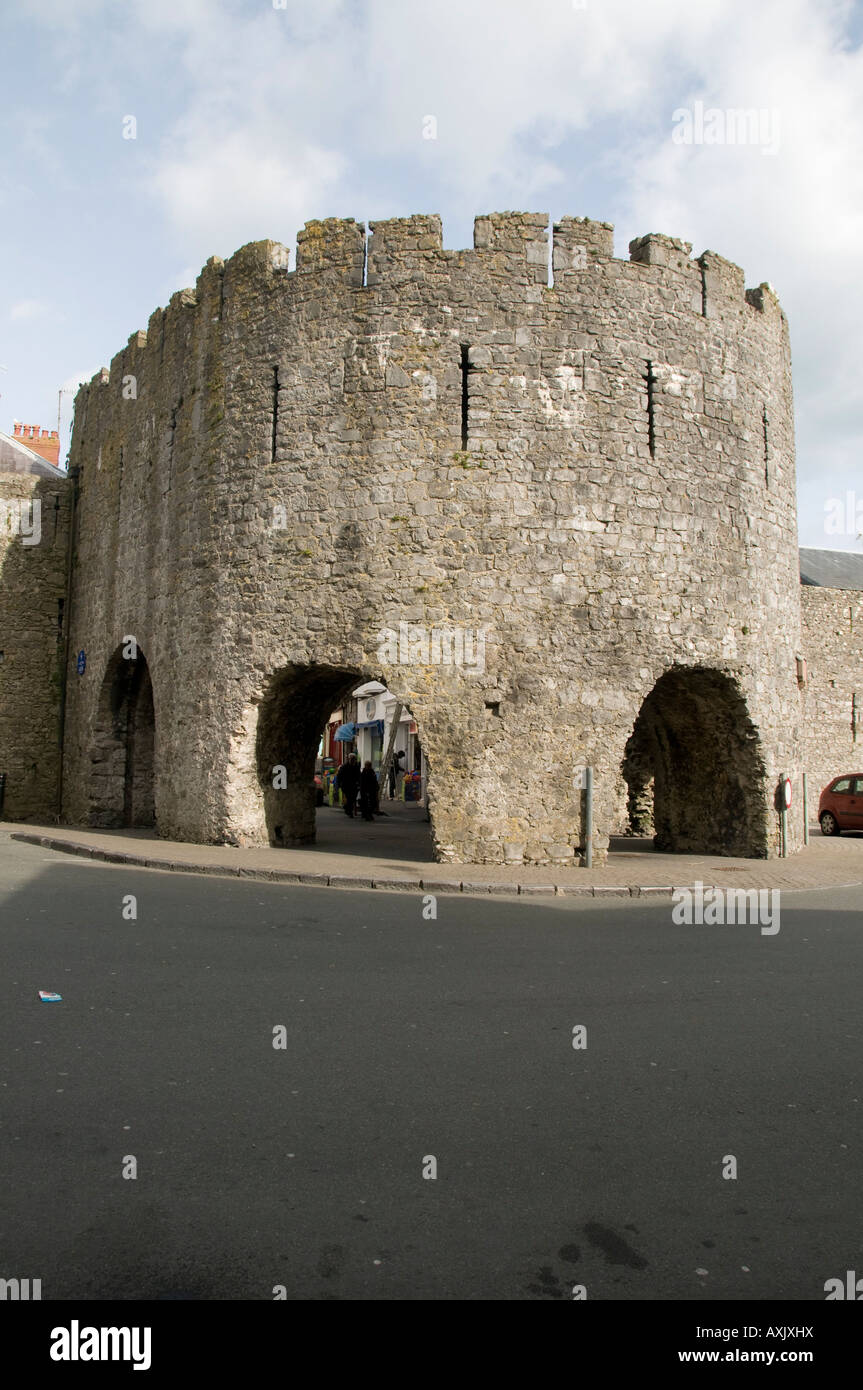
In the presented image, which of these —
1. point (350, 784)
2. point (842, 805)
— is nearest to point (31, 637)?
point (350, 784)

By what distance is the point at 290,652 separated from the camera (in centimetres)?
1357

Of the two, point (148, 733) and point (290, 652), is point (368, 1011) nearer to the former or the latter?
point (290, 652)

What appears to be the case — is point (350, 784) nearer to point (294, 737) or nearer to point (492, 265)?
point (294, 737)

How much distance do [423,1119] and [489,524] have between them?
9870 mm

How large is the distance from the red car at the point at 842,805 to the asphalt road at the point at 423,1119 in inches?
602

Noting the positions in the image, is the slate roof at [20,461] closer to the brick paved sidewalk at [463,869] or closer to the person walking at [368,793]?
the person walking at [368,793]

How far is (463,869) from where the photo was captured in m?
12.0

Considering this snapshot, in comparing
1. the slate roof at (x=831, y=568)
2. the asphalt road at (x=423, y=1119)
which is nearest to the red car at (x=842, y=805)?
the slate roof at (x=831, y=568)

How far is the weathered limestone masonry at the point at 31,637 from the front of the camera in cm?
2033

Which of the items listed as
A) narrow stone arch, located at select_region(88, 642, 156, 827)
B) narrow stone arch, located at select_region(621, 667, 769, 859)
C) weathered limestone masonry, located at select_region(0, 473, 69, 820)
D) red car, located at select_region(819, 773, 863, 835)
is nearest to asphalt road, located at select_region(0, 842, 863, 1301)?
narrow stone arch, located at select_region(621, 667, 769, 859)

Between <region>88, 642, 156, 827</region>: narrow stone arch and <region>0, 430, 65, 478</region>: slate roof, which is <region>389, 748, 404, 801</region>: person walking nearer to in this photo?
<region>0, 430, 65, 478</region>: slate roof

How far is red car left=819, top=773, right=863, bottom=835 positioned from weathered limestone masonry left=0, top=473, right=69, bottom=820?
53.7 feet

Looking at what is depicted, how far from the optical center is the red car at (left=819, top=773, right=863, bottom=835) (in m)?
21.3

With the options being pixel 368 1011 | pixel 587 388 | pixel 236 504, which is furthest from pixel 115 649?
pixel 368 1011
